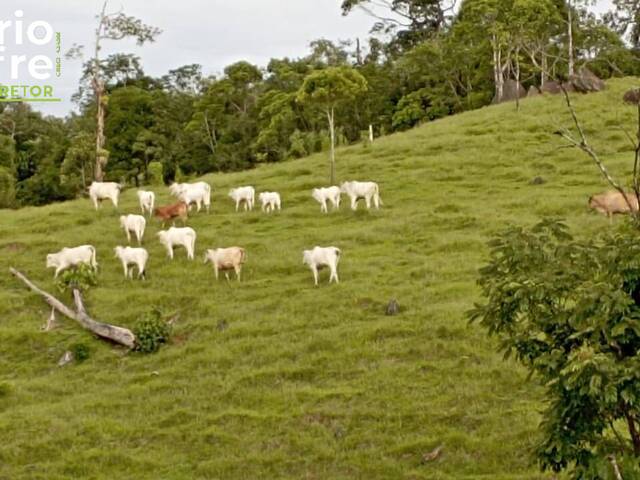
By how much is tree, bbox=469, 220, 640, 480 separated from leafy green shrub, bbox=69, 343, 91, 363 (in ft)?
37.5

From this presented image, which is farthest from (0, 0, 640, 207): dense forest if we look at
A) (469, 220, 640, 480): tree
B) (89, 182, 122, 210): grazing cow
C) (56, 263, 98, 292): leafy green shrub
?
(469, 220, 640, 480): tree

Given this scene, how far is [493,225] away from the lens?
2436 cm

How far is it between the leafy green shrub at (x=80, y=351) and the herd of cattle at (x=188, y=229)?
14.1ft

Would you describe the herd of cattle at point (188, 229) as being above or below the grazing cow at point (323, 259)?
above

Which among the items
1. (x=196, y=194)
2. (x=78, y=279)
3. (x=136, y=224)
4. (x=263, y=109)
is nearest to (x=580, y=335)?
(x=78, y=279)

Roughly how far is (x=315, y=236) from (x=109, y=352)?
8318 millimetres

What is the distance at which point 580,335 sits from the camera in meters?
7.58

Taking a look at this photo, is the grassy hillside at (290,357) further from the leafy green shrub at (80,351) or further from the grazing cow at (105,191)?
the grazing cow at (105,191)

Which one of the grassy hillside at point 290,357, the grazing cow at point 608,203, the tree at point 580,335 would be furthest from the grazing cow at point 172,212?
the tree at point 580,335

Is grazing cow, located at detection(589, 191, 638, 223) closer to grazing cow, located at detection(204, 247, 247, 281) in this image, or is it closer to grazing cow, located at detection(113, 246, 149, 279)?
grazing cow, located at detection(204, 247, 247, 281)

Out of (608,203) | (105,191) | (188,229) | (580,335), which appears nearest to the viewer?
(580,335)

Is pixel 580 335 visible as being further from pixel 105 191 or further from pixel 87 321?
pixel 105 191

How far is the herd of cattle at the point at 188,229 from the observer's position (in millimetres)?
21641

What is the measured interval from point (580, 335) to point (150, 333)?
12.3 meters
